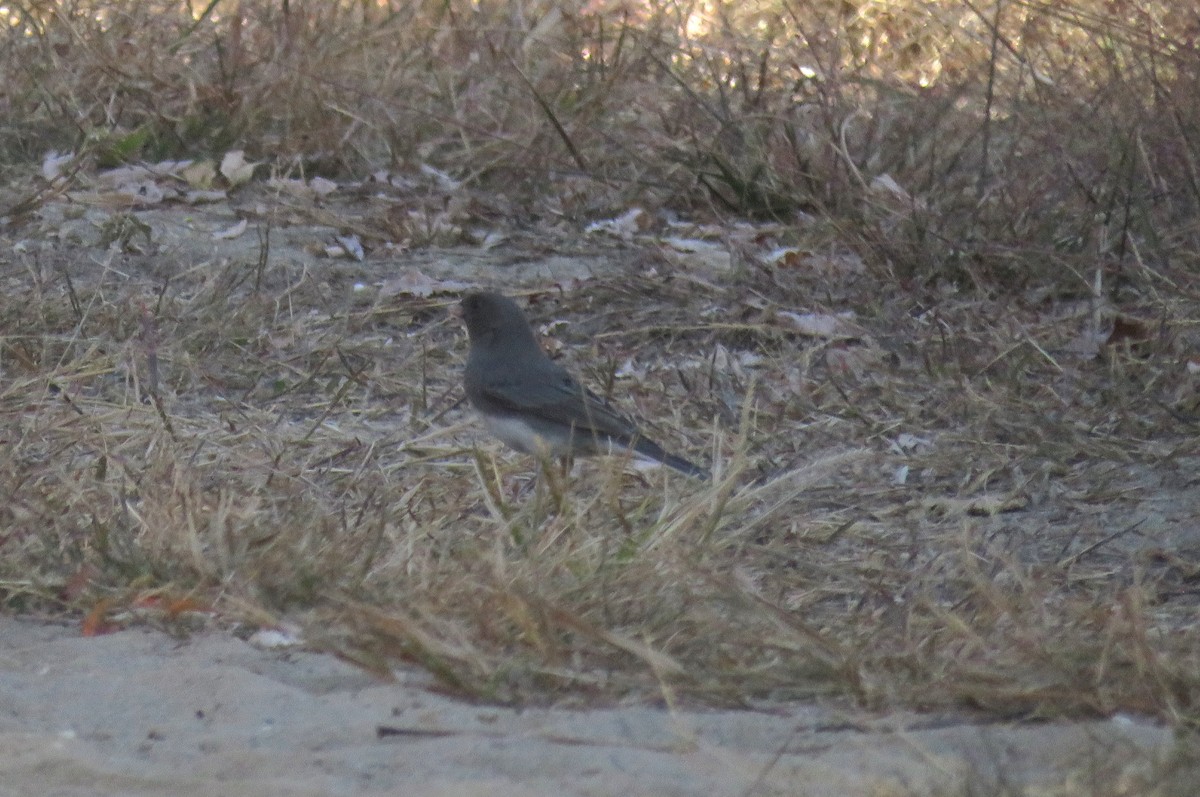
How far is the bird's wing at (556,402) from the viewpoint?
13.6 ft

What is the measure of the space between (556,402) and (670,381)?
0.63m

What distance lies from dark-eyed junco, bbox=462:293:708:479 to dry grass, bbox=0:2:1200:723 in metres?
0.10

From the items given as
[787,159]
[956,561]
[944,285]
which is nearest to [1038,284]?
[944,285]

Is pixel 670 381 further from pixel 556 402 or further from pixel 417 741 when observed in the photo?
pixel 417 741

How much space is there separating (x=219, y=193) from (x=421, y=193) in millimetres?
713

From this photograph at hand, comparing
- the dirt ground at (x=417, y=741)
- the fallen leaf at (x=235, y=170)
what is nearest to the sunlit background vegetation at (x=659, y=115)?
the fallen leaf at (x=235, y=170)

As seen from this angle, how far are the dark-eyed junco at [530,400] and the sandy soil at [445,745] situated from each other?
4.73 ft

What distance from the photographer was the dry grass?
108 inches

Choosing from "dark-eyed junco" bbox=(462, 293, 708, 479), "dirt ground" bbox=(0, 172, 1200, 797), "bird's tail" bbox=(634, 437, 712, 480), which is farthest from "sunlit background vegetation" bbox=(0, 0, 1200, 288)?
"dirt ground" bbox=(0, 172, 1200, 797)

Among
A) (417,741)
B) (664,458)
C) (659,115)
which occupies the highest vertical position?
(659,115)

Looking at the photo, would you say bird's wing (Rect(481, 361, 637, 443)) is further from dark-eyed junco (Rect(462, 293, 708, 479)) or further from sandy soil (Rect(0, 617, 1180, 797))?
sandy soil (Rect(0, 617, 1180, 797))

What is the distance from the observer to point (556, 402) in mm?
4266

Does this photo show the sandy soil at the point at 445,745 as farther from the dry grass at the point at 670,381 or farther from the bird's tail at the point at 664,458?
the bird's tail at the point at 664,458

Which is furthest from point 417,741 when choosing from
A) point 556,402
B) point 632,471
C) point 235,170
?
point 235,170
